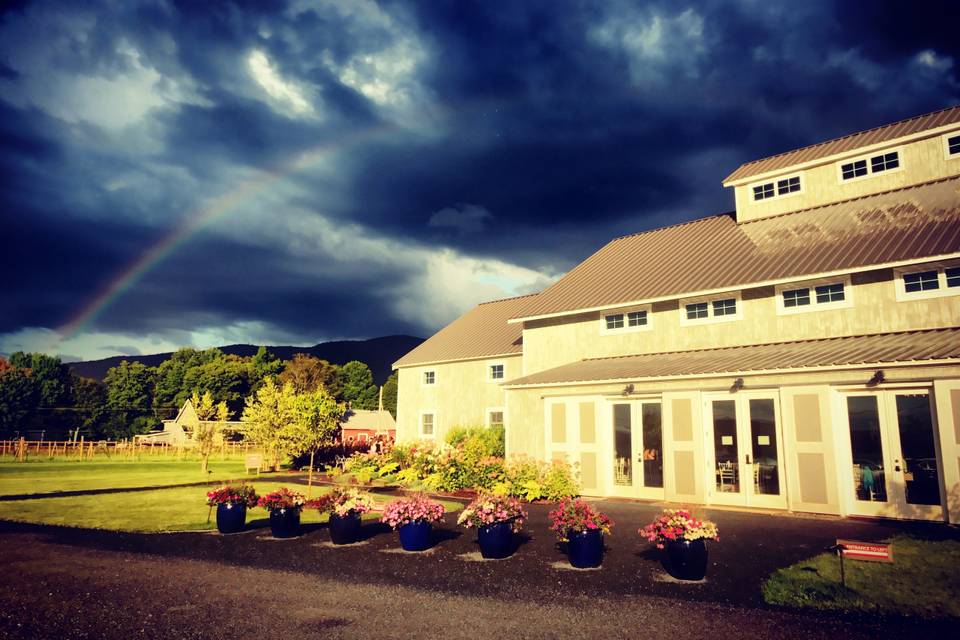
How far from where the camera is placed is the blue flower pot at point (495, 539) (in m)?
10.1

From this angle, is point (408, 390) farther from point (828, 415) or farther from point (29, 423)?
point (29, 423)

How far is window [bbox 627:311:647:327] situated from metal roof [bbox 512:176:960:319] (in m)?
0.69

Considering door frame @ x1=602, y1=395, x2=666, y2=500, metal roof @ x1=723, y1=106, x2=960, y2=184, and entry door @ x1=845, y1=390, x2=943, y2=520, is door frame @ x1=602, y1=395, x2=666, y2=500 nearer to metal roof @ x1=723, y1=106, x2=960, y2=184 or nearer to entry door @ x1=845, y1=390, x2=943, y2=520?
entry door @ x1=845, y1=390, x2=943, y2=520

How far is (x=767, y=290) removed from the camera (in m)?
17.4

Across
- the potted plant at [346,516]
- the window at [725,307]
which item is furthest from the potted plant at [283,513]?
the window at [725,307]

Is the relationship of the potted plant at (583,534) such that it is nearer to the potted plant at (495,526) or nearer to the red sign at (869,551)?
the potted plant at (495,526)

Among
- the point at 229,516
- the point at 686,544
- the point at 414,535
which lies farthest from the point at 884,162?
the point at 229,516

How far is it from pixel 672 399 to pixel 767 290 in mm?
4720

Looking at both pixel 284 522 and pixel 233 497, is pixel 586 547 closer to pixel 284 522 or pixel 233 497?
pixel 284 522

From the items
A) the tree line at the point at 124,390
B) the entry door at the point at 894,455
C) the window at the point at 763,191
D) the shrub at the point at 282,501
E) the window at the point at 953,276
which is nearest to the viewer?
the shrub at the point at 282,501

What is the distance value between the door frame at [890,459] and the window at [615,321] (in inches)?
318

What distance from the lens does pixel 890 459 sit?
13148 mm

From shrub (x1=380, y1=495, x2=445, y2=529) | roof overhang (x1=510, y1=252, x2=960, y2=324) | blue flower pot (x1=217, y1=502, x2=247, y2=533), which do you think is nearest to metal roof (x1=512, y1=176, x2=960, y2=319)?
roof overhang (x1=510, y1=252, x2=960, y2=324)

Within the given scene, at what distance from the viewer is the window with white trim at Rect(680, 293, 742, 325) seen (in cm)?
1811
